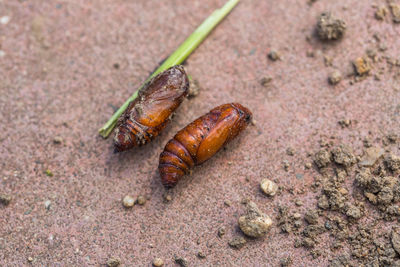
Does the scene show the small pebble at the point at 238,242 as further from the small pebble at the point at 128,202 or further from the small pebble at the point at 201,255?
the small pebble at the point at 128,202

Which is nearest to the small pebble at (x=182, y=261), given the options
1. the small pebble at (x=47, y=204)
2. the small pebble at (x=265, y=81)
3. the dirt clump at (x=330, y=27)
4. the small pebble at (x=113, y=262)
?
the small pebble at (x=113, y=262)

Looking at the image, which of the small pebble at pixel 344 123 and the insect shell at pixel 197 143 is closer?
the insect shell at pixel 197 143

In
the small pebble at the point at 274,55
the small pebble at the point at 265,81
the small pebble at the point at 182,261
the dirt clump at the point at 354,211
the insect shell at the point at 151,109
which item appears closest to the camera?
the dirt clump at the point at 354,211

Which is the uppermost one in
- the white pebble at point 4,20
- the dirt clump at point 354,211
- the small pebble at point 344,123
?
the white pebble at point 4,20

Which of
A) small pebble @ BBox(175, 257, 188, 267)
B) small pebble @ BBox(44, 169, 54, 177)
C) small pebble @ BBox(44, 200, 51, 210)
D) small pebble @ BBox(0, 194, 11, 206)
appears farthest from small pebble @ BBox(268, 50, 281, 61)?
small pebble @ BBox(0, 194, 11, 206)

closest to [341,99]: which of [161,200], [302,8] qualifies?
[302,8]

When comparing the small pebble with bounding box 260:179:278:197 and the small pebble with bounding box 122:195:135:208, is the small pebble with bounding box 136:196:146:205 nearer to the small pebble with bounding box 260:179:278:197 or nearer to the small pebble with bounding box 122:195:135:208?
the small pebble with bounding box 122:195:135:208

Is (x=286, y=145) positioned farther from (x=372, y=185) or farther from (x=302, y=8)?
(x=302, y=8)

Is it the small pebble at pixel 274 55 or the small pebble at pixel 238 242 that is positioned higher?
the small pebble at pixel 274 55
